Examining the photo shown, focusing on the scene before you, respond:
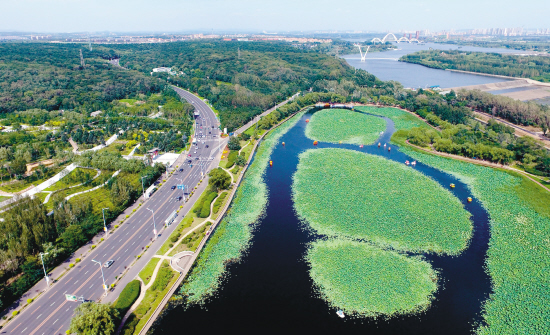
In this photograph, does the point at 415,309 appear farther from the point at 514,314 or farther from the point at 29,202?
the point at 29,202

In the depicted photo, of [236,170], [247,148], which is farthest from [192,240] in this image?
[247,148]

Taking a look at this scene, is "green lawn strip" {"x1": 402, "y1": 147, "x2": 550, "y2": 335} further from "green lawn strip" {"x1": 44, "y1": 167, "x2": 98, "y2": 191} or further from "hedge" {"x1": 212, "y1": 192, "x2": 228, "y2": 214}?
"green lawn strip" {"x1": 44, "y1": 167, "x2": 98, "y2": 191}

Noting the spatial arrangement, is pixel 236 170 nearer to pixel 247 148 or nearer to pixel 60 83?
pixel 247 148

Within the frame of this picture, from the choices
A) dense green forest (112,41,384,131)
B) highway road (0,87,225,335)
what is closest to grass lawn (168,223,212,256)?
highway road (0,87,225,335)

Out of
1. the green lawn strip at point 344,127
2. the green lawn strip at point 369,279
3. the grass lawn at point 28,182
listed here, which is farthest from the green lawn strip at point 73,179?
Answer: the green lawn strip at point 344,127

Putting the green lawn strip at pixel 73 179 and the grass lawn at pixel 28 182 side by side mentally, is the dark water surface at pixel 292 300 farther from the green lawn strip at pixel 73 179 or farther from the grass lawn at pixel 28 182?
the grass lawn at pixel 28 182

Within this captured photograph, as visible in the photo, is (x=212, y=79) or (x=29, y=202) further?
(x=212, y=79)

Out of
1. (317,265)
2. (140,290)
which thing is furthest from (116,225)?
(317,265)
